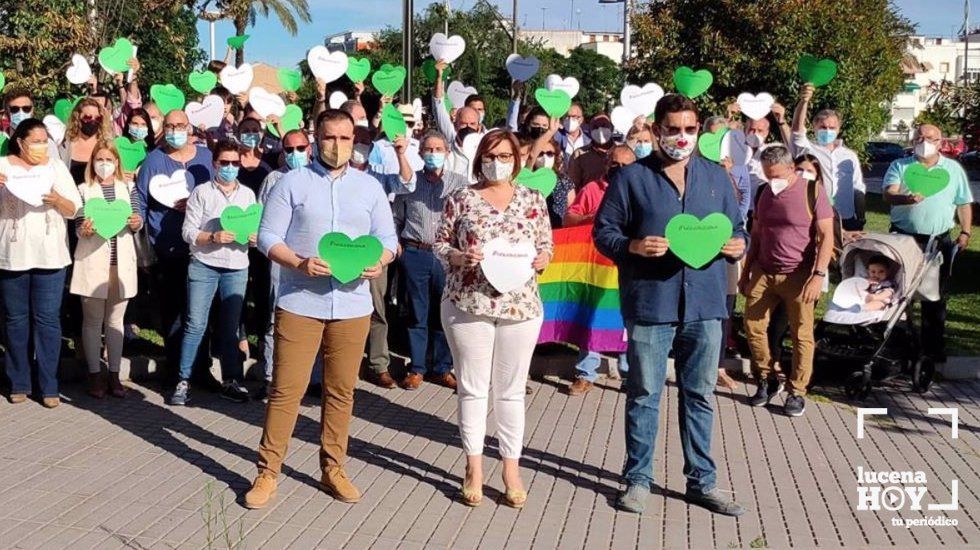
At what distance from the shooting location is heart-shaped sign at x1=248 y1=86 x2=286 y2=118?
930cm

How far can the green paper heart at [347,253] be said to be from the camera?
532cm

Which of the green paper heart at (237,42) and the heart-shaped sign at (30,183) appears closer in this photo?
the heart-shaped sign at (30,183)

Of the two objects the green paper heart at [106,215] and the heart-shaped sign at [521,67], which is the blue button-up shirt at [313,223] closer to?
the green paper heart at [106,215]

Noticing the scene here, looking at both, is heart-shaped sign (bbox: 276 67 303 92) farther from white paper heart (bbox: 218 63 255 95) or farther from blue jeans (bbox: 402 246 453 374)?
blue jeans (bbox: 402 246 453 374)

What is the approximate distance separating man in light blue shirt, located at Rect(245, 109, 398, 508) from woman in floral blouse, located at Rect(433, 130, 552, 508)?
45 centimetres

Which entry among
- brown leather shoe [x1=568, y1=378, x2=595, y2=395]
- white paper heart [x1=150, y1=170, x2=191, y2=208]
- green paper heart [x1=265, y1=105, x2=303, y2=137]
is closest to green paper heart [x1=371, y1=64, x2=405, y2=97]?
green paper heart [x1=265, y1=105, x2=303, y2=137]

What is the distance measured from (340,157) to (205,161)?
3.08 metres

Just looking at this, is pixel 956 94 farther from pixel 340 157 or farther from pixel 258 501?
pixel 258 501

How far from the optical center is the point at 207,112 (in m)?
9.91

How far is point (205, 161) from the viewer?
8203 millimetres

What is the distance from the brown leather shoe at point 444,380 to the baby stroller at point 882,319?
2.91 meters

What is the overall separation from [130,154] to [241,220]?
1.56 m

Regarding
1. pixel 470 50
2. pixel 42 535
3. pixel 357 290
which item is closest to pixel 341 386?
pixel 357 290

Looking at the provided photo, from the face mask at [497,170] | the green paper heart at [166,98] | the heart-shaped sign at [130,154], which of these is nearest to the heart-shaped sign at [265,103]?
the green paper heart at [166,98]
